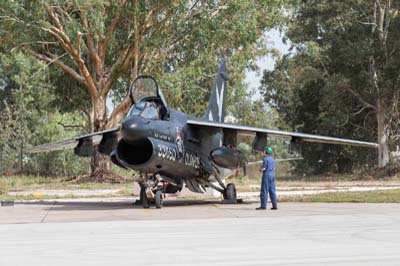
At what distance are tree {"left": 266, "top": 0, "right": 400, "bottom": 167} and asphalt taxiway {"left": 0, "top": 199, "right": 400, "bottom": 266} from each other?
2823cm

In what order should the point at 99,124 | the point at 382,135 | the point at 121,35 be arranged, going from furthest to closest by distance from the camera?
the point at 382,135 → the point at 121,35 → the point at 99,124

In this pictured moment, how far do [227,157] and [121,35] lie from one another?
79.6 feet

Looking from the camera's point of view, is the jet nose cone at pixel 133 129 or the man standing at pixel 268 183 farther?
the man standing at pixel 268 183

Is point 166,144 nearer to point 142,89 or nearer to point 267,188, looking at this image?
point 142,89

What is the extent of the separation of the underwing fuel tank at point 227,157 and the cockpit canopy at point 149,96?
215cm

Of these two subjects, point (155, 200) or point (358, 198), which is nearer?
point (155, 200)

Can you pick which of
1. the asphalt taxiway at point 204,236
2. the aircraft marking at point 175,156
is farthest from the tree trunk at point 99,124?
the asphalt taxiway at point 204,236

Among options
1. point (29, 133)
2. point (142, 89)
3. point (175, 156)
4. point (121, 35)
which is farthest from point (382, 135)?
point (142, 89)

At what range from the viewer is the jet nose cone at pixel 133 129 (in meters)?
19.2

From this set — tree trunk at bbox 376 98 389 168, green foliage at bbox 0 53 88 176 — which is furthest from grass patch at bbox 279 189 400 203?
green foliage at bbox 0 53 88 176

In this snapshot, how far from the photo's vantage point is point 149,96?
20.7 m

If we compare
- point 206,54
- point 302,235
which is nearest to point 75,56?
point 206,54

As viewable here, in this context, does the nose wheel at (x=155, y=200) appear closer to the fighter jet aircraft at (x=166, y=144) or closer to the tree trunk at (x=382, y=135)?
the fighter jet aircraft at (x=166, y=144)

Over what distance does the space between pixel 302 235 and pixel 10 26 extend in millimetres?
30779
